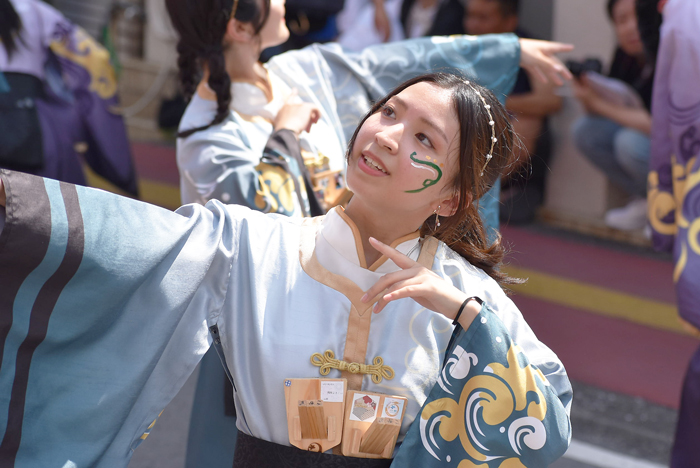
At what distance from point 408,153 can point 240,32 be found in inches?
39.8

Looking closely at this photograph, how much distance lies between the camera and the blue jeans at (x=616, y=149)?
4.47m

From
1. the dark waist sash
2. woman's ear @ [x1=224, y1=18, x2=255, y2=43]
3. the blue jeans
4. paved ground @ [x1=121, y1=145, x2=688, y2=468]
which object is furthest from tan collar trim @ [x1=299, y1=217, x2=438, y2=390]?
the blue jeans

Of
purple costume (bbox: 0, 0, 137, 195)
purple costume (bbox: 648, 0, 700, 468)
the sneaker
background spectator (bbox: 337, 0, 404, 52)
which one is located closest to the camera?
purple costume (bbox: 648, 0, 700, 468)

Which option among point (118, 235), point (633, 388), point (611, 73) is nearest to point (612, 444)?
point (633, 388)

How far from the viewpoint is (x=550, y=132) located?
5258mm

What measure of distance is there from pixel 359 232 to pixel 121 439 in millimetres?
514

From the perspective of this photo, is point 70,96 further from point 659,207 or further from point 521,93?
point 521,93

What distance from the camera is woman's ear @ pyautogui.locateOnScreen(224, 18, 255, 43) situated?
2.13m

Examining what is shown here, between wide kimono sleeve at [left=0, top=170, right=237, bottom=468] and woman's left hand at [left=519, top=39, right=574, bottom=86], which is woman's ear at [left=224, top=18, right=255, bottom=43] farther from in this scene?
wide kimono sleeve at [left=0, top=170, right=237, bottom=468]

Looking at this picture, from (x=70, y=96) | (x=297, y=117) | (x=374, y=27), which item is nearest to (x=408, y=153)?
(x=297, y=117)

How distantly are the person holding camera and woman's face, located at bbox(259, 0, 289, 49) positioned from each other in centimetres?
260

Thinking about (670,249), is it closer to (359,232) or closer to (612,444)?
(612,444)

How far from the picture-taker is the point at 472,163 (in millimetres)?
1348

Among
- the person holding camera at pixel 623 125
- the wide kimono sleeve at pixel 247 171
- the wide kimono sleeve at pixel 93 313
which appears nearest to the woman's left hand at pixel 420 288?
the wide kimono sleeve at pixel 93 313
